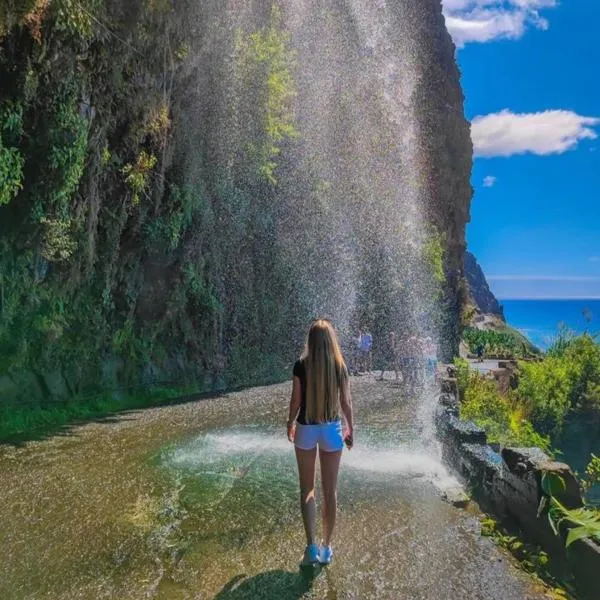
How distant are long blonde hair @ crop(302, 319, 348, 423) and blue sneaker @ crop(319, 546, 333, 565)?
1.15 m

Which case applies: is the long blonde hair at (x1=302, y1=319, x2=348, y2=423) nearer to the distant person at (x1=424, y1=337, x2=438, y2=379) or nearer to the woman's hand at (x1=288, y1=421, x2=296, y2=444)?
the woman's hand at (x1=288, y1=421, x2=296, y2=444)

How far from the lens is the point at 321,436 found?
195 inches

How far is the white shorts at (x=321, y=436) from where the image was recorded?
4.95m

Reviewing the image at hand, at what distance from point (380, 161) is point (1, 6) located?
30091mm

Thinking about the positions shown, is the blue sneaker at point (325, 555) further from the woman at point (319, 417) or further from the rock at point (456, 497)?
the rock at point (456, 497)

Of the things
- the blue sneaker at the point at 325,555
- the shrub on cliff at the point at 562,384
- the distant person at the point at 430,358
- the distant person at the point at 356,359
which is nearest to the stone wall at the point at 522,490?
the blue sneaker at the point at 325,555

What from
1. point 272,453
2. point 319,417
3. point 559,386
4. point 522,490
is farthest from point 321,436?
point 559,386

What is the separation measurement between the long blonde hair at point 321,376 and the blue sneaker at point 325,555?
1.15 metres

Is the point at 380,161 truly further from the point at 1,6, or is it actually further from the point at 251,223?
the point at 1,6

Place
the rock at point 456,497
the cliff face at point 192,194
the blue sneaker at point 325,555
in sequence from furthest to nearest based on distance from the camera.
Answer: the cliff face at point 192,194 → the rock at point 456,497 → the blue sneaker at point 325,555

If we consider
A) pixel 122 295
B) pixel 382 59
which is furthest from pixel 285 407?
pixel 382 59

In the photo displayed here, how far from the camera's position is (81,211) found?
42.9 ft

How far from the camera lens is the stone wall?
15.4 ft

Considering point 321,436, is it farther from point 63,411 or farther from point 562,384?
point 562,384
